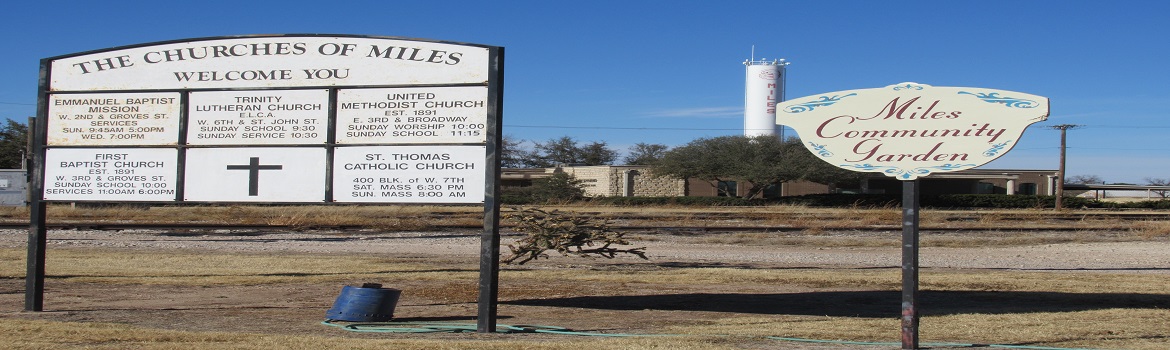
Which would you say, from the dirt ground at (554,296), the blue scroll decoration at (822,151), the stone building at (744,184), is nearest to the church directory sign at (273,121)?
the dirt ground at (554,296)

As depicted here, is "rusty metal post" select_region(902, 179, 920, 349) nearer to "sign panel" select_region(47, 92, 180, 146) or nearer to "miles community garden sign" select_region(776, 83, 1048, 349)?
"miles community garden sign" select_region(776, 83, 1048, 349)

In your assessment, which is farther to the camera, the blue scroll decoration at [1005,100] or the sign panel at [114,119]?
the sign panel at [114,119]

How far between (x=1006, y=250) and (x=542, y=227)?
11.7 m

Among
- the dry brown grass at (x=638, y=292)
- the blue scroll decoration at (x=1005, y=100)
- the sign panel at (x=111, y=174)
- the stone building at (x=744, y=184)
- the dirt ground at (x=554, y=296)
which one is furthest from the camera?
the stone building at (x=744, y=184)

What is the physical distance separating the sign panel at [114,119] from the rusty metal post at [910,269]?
289 inches

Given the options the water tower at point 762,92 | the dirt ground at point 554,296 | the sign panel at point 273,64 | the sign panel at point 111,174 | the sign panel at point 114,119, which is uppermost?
the water tower at point 762,92

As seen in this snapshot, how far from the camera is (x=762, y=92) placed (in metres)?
89.9

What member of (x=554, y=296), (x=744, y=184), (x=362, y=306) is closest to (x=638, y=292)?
(x=554, y=296)

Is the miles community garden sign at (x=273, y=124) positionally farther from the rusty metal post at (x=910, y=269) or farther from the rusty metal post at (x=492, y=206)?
the rusty metal post at (x=910, y=269)

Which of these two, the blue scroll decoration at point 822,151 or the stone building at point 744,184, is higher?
the stone building at point 744,184

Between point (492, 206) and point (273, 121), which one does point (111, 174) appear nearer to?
point (273, 121)

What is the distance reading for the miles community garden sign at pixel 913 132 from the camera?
782 cm

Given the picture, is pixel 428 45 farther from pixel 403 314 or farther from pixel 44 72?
pixel 44 72

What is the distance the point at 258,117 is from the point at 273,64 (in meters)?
0.57
